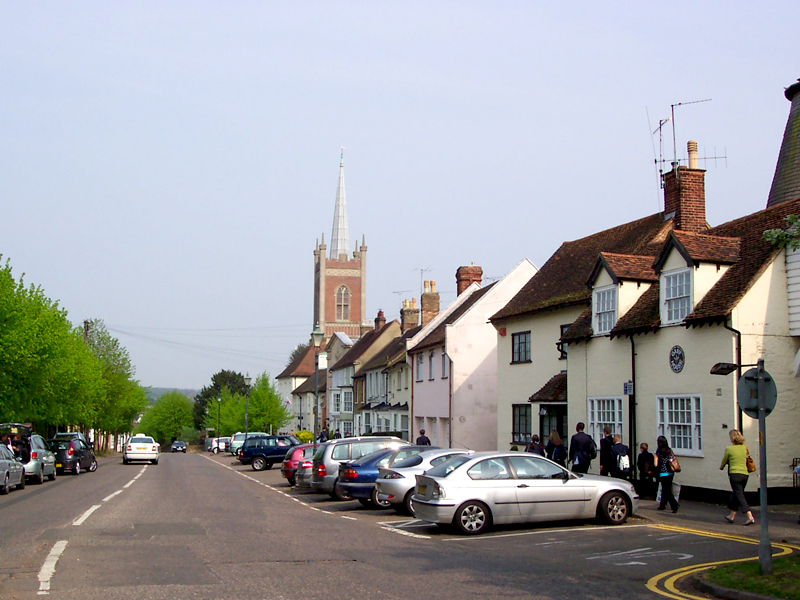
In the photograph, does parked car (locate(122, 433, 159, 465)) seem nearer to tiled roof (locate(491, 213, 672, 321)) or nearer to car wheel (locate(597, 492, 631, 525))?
tiled roof (locate(491, 213, 672, 321))

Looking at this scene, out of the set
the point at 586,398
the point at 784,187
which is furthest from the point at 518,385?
the point at 784,187

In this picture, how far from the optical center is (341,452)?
22703 mm

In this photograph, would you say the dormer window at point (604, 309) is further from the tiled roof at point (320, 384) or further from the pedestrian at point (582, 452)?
the tiled roof at point (320, 384)

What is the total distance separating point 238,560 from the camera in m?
11.1

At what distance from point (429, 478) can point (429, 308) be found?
1347 inches

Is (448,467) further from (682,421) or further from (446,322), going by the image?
(446,322)

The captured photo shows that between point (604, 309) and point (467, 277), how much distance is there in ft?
70.8

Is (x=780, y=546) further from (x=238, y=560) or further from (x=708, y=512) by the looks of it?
(x=238, y=560)

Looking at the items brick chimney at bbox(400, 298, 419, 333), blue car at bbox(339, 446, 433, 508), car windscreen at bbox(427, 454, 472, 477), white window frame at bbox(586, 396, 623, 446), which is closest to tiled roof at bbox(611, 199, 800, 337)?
white window frame at bbox(586, 396, 623, 446)

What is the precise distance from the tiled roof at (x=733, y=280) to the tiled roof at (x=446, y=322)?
17.3 m

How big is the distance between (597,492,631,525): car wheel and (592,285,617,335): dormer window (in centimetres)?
790

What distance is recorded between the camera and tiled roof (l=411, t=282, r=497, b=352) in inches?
1547

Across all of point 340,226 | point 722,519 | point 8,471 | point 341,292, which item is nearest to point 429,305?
point 8,471

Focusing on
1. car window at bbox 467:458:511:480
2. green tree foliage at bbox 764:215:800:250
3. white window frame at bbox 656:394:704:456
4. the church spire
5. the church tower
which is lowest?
car window at bbox 467:458:511:480
